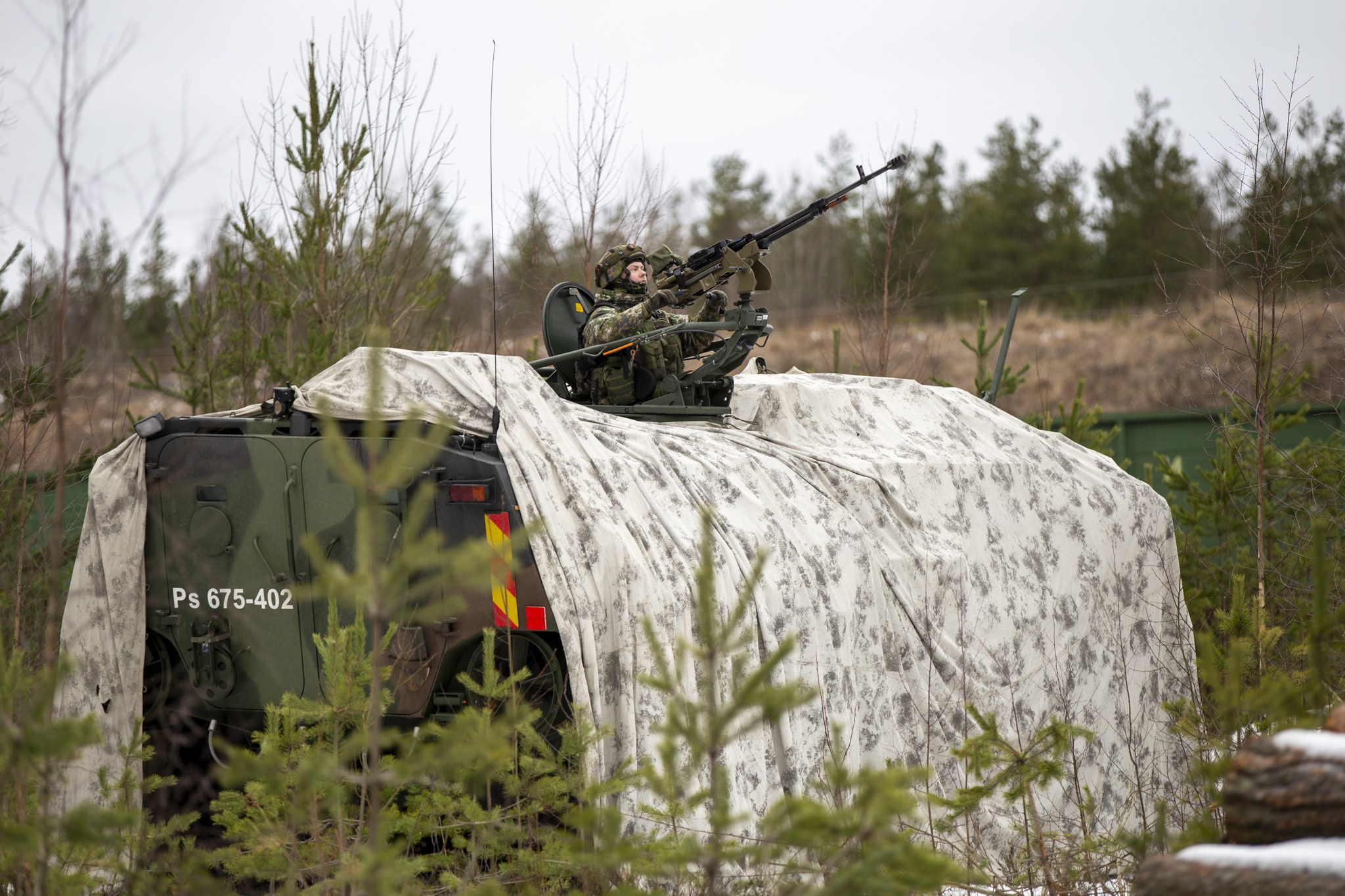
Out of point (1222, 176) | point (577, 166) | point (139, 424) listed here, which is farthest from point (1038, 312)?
point (139, 424)

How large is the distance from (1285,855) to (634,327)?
462 cm

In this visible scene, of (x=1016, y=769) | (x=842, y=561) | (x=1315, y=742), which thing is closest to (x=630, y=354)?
(x=842, y=561)

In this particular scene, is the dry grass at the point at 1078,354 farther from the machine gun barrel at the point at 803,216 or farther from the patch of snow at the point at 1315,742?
the patch of snow at the point at 1315,742

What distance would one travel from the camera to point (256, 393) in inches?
424

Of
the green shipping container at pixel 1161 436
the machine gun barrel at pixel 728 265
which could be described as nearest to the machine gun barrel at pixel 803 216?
the machine gun barrel at pixel 728 265

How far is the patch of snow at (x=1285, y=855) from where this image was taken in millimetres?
3008

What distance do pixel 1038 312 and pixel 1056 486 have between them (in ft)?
80.1

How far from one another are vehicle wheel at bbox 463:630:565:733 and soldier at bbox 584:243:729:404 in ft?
6.78

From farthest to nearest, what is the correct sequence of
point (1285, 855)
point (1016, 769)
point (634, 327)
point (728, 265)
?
point (728, 265) → point (634, 327) → point (1016, 769) → point (1285, 855)

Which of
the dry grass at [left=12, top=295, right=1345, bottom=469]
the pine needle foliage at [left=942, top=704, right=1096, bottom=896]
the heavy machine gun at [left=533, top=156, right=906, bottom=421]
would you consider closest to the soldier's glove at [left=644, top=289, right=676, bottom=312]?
the heavy machine gun at [left=533, top=156, right=906, bottom=421]

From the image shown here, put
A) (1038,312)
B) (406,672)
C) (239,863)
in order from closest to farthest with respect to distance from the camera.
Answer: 1. (239,863)
2. (406,672)
3. (1038,312)

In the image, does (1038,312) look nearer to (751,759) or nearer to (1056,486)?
(1056,486)

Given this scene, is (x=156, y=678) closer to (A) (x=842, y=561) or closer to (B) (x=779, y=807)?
(A) (x=842, y=561)

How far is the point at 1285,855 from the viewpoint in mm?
3070
